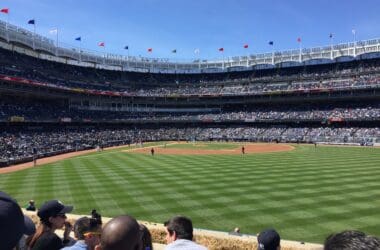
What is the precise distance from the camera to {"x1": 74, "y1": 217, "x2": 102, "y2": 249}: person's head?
5.20 meters

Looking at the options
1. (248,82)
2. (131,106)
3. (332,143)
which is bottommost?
(332,143)

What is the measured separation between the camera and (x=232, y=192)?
1011 inches

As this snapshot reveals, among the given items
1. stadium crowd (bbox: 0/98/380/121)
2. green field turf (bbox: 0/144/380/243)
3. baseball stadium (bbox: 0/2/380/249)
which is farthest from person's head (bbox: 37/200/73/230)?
stadium crowd (bbox: 0/98/380/121)

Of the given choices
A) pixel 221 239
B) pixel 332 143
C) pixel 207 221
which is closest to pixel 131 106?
pixel 332 143

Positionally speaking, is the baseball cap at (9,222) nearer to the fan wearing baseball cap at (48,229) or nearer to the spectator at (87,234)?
the spectator at (87,234)

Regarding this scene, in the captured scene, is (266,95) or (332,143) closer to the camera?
(332,143)

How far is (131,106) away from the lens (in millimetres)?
105500

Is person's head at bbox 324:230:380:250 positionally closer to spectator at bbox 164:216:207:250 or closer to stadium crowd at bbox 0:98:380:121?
spectator at bbox 164:216:207:250

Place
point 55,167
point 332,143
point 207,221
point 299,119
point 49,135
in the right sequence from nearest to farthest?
1. point 207,221
2. point 55,167
3. point 49,135
4. point 332,143
5. point 299,119

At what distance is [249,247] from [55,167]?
37596mm

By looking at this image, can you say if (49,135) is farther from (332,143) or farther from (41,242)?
(41,242)

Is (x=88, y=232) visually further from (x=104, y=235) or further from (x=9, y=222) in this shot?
(x=9, y=222)

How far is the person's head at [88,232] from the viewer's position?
17.0 feet

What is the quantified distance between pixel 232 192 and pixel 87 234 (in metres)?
21.0
